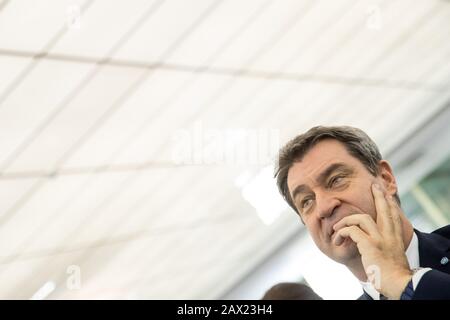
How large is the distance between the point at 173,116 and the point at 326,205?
3472 mm

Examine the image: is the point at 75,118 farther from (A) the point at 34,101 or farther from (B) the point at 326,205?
(B) the point at 326,205

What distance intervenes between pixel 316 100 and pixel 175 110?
1.80 metres

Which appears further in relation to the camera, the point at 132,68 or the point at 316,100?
the point at 316,100

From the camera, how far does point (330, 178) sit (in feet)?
4.02

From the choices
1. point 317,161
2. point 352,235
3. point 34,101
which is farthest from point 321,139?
point 34,101

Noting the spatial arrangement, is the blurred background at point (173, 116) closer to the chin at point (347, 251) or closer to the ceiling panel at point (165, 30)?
the ceiling panel at point (165, 30)

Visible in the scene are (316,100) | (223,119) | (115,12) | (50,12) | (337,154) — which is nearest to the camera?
(337,154)

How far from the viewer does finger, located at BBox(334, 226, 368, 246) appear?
3.55 feet

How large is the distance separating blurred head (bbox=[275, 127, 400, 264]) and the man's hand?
1.1 inches

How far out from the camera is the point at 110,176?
4539 mm
